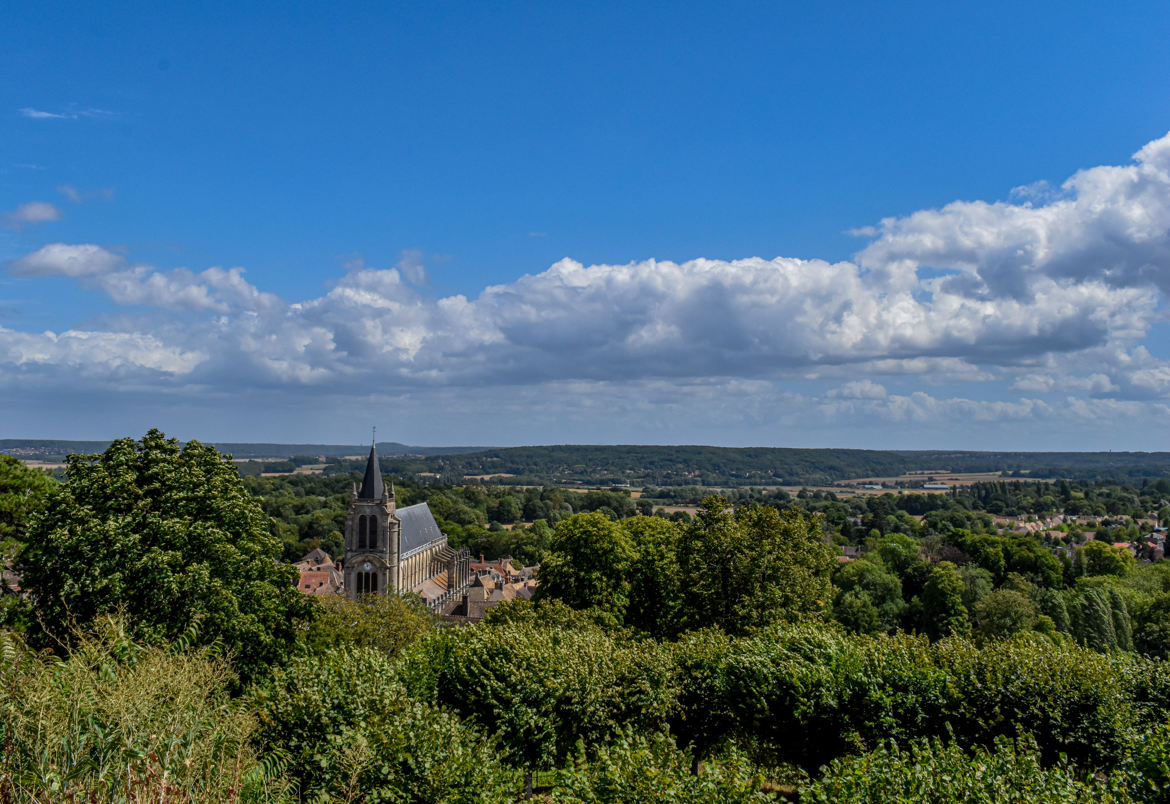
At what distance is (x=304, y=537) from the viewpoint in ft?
400

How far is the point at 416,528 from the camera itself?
84.8m

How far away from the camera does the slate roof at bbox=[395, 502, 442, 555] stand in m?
80.3

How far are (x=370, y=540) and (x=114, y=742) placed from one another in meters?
62.8

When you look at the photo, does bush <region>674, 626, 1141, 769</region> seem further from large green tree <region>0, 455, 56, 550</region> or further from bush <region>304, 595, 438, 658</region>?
large green tree <region>0, 455, 56, 550</region>

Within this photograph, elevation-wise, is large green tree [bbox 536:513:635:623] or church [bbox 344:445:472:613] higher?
large green tree [bbox 536:513:635:623]

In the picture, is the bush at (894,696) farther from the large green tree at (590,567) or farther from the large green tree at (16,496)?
the large green tree at (16,496)

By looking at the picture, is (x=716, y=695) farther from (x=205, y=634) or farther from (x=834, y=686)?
(x=205, y=634)

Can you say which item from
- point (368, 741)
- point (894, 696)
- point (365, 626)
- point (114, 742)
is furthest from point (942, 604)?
point (114, 742)

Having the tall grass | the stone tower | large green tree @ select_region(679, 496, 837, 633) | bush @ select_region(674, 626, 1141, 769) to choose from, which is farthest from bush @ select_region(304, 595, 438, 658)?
the stone tower

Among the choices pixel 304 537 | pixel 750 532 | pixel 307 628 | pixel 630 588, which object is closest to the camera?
pixel 307 628

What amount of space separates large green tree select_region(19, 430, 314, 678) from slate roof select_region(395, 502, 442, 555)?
180 feet

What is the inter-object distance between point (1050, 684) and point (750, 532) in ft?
39.4

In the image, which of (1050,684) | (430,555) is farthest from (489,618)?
(430,555)

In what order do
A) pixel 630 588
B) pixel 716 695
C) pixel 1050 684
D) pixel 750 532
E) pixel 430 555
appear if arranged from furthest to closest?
1. pixel 430 555
2. pixel 630 588
3. pixel 750 532
4. pixel 716 695
5. pixel 1050 684
